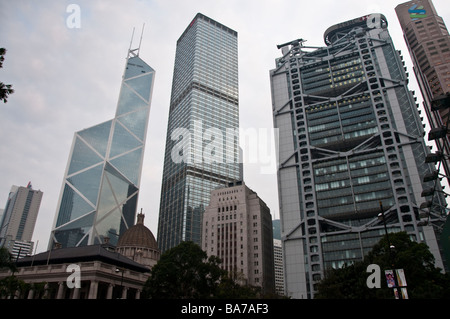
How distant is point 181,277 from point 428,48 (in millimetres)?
158037

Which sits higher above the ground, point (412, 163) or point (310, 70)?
point (310, 70)

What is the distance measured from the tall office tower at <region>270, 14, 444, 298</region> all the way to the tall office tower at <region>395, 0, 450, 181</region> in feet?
106

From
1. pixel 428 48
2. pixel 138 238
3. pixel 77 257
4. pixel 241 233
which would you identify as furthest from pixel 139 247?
pixel 428 48

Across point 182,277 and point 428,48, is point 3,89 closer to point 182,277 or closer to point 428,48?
point 182,277

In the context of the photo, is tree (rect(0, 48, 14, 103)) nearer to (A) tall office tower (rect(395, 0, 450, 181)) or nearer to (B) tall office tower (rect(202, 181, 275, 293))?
(B) tall office tower (rect(202, 181, 275, 293))

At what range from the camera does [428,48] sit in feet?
507

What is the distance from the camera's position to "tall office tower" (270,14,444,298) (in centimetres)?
9856

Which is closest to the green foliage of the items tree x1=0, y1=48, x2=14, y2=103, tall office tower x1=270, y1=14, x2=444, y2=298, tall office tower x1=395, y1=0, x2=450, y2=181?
tree x1=0, y1=48, x2=14, y2=103

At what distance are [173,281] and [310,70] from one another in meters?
108

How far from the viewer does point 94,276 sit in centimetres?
5466

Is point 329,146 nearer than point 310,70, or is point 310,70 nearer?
point 329,146

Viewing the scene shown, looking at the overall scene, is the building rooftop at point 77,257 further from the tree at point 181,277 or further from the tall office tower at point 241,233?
the tall office tower at point 241,233
